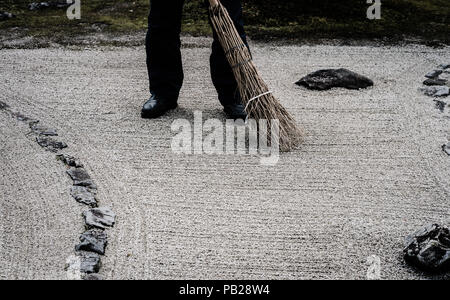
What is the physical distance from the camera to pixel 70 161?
2.93m

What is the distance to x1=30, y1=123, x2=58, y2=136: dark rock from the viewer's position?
327cm

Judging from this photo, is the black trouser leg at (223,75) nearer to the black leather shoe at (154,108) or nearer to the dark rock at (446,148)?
the black leather shoe at (154,108)

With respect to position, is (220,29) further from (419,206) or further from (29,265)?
(29,265)

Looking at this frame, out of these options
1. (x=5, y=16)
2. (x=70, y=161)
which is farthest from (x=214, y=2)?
(x=5, y=16)

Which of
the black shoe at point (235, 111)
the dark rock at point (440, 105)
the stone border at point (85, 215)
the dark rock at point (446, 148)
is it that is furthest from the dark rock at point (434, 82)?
the stone border at point (85, 215)

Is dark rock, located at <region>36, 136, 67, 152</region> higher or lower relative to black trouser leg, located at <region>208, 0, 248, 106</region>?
lower

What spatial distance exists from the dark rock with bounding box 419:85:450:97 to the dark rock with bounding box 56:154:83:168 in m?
2.43

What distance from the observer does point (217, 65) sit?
3426 mm

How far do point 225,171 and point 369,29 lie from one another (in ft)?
10.1

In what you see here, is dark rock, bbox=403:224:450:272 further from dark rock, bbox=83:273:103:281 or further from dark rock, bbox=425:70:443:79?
dark rock, bbox=425:70:443:79

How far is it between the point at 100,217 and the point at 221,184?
653 millimetres

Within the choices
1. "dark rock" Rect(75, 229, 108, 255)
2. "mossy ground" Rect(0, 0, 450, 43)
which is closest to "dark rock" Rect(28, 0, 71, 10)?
"mossy ground" Rect(0, 0, 450, 43)

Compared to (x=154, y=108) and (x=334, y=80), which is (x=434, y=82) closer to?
(x=334, y=80)

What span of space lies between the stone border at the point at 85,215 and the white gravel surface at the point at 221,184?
0.04 metres
